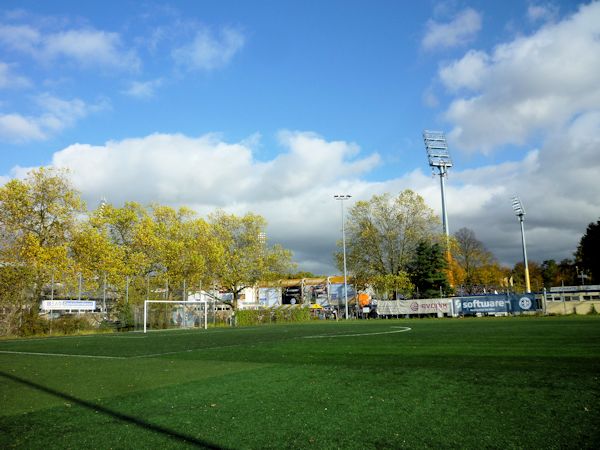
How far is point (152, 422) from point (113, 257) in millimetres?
37003

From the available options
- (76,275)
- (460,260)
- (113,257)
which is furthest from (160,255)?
(460,260)

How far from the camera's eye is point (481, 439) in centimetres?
493

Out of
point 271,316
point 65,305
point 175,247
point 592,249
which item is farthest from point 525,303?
point 65,305

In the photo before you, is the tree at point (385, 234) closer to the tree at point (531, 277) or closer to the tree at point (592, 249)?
the tree at point (592, 249)

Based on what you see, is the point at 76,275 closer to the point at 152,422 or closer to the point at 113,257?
the point at 113,257

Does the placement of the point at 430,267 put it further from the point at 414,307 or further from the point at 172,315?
the point at 172,315

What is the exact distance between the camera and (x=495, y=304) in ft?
149

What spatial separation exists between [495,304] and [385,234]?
1556 cm

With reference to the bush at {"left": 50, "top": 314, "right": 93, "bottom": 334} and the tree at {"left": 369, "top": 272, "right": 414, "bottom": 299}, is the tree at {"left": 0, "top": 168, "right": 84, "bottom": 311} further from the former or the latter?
the tree at {"left": 369, "top": 272, "right": 414, "bottom": 299}

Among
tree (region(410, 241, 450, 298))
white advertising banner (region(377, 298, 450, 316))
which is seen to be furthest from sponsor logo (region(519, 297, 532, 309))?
tree (region(410, 241, 450, 298))

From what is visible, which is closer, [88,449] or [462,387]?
[88,449]

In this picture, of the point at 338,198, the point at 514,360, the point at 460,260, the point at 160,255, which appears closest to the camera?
the point at 514,360

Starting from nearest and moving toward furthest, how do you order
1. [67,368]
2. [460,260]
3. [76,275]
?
[67,368] < [76,275] < [460,260]

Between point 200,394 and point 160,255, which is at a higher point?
point 160,255
